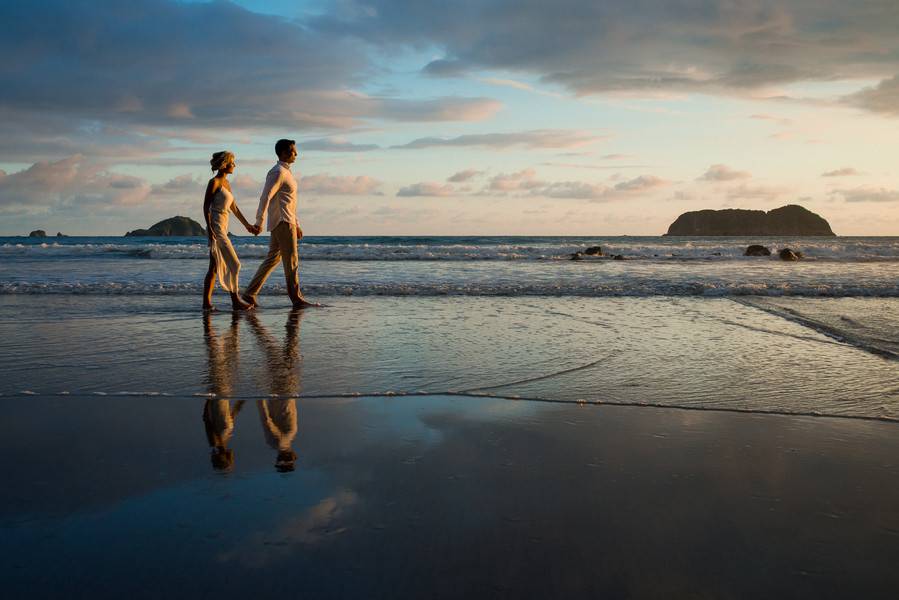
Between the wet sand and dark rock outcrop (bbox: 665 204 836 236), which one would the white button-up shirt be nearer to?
the wet sand

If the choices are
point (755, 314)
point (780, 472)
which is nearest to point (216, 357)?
point (780, 472)

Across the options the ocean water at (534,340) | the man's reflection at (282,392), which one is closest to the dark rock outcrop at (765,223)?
the ocean water at (534,340)

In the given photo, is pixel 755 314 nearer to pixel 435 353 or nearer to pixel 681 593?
pixel 435 353

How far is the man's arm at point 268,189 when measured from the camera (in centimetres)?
894

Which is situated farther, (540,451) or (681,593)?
(540,451)

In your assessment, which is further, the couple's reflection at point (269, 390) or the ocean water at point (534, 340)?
the ocean water at point (534, 340)

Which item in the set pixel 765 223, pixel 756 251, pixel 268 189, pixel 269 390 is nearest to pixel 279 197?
pixel 268 189

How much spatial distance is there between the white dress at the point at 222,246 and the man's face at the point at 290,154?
0.94 metres

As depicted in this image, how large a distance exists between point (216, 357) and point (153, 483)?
3027mm

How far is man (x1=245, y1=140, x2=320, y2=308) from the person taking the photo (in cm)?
898

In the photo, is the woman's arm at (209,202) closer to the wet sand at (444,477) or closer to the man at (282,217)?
the man at (282,217)

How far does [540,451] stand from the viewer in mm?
2973

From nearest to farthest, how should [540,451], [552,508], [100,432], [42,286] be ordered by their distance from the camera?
→ [552,508] → [540,451] → [100,432] → [42,286]

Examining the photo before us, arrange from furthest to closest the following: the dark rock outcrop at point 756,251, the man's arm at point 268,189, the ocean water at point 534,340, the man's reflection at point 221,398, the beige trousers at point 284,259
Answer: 1. the dark rock outcrop at point 756,251
2. the beige trousers at point 284,259
3. the man's arm at point 268,189
4. the ocean water at point 534,340
5. the man's reflection at point 221,398
